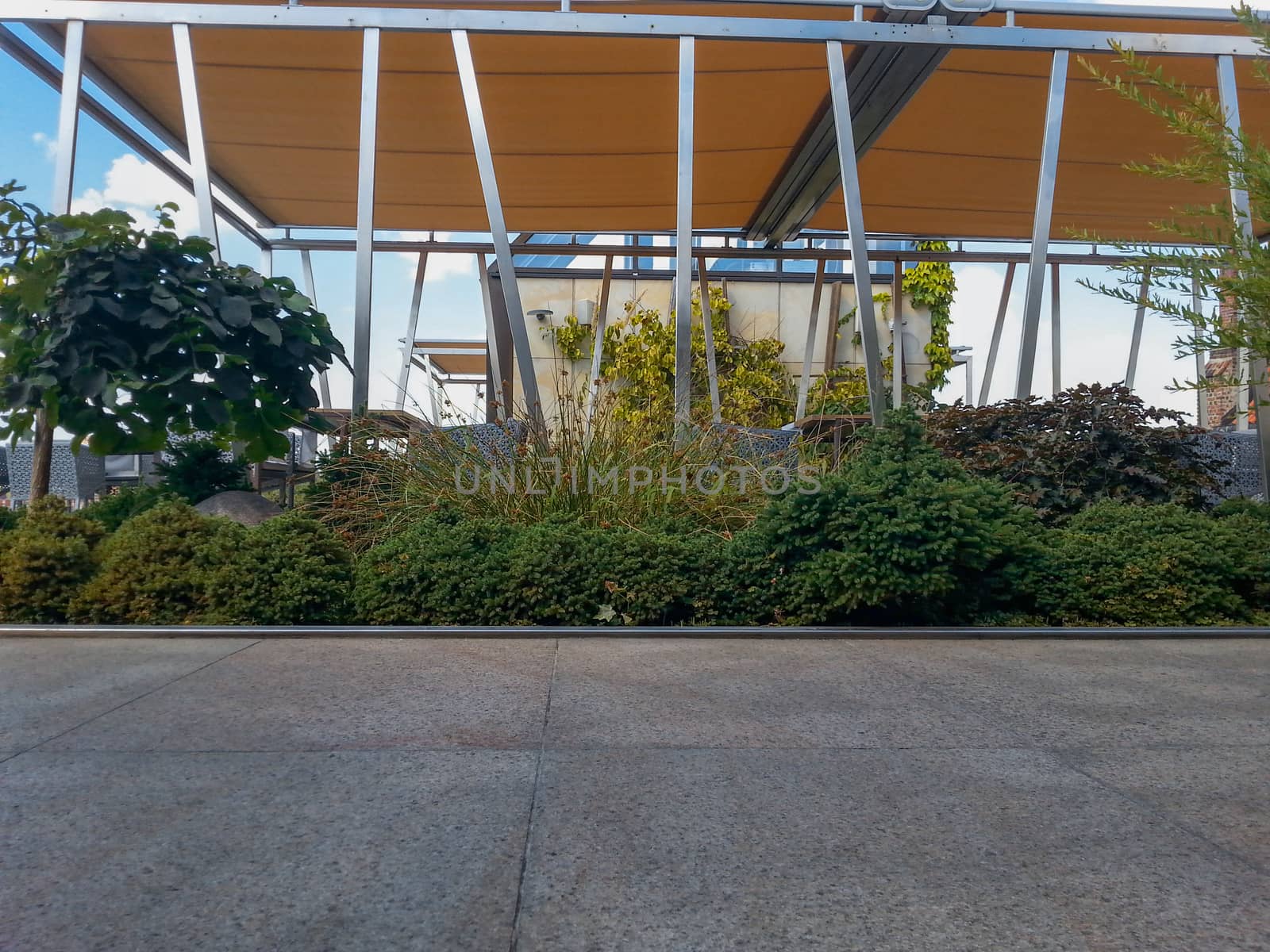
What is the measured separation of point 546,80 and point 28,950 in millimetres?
6689

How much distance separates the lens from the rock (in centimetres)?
565

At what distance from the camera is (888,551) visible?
4312 mm

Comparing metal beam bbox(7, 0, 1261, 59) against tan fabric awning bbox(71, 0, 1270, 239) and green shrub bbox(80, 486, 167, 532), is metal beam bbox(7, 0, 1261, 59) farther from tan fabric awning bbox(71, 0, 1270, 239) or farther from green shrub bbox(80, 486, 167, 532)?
green shrub bbox(80, 486, 167, 532)

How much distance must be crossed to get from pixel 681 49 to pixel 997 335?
7604 mm

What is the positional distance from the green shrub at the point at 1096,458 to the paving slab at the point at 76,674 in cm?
431

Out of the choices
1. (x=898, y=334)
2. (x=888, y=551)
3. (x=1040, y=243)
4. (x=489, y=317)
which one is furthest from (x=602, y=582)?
(x=898, y=334)

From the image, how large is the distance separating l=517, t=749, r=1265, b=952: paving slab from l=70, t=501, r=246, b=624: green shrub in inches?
108

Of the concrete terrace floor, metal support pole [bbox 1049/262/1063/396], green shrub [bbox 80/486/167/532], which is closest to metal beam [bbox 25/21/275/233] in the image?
green shrub [bbox 80/486/167/532]

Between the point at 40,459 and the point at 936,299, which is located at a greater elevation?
the point at 936,299

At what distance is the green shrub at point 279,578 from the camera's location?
4.43 m

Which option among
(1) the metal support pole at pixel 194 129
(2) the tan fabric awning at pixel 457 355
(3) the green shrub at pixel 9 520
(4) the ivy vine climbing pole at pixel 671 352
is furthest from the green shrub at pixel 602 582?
(2) the tan fabric awning at pixel 457 355

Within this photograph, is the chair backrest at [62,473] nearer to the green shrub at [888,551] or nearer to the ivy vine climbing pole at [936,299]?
the green shrub at [888,551]

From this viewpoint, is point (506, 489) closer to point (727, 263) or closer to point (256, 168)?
point (256, 168)

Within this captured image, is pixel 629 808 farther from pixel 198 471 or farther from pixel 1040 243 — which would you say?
pixel 1040 243
